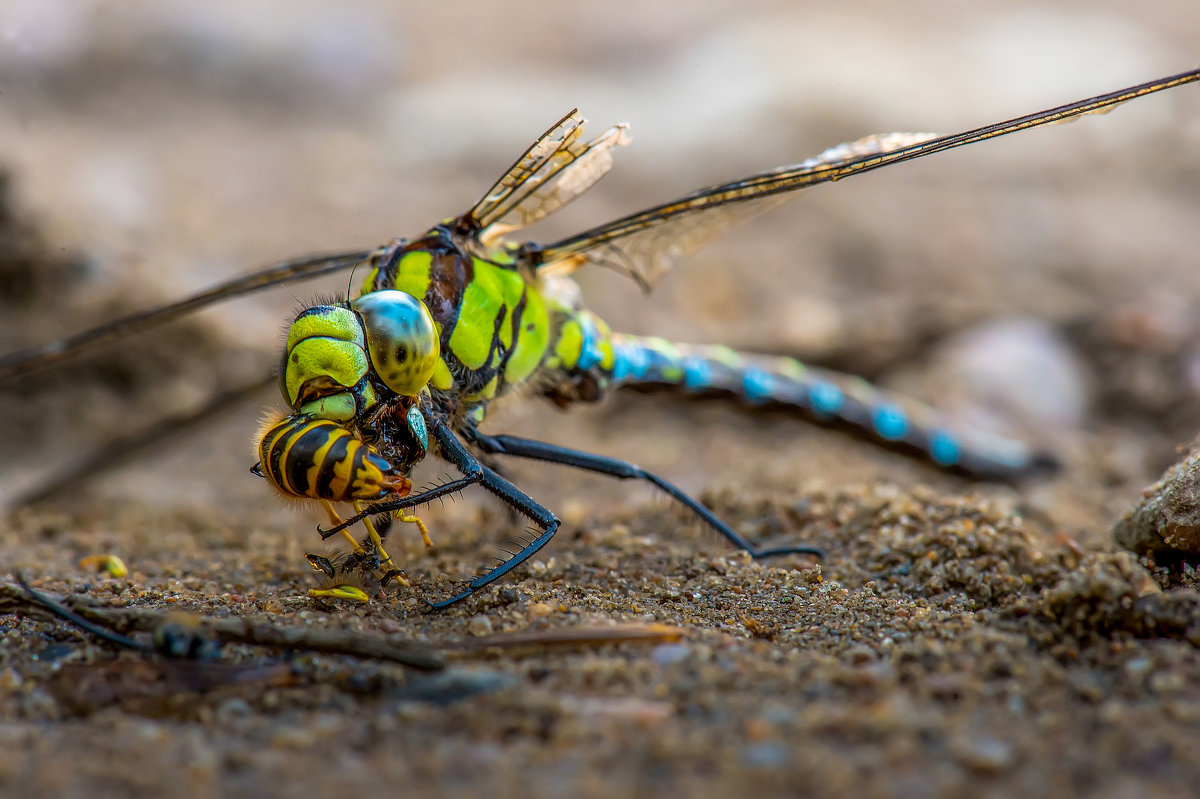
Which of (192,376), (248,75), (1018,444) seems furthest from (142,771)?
(248,75)

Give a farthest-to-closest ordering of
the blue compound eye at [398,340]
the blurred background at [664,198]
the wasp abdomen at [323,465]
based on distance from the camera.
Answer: the blurred background at [664,198], the blue compound eye at [398,340], the wasp abdomen at [323,465]

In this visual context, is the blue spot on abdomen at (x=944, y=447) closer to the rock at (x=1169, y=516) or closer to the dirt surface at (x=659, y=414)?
the dirt surface at (x=659, y=414)

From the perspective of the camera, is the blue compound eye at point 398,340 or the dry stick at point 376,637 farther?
the blue compound eye at point 398,340

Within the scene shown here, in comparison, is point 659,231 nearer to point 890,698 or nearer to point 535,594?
point 535,594

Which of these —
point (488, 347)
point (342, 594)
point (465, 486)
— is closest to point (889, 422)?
point (488, 347)

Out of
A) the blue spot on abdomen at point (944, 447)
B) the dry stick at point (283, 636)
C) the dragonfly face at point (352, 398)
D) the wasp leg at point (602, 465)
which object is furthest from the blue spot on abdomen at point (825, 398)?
the dry stick at point (283, 636)

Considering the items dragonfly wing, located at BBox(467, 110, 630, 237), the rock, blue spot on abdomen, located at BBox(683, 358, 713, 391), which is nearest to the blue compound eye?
dragonfly wing, located at BBox(467, 110, 630, 237)
